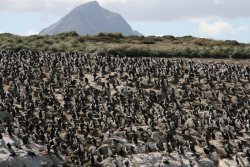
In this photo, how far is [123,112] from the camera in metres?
55.2

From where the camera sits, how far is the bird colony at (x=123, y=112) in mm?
45969

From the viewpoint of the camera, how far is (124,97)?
59.5m

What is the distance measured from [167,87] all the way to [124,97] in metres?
8.20

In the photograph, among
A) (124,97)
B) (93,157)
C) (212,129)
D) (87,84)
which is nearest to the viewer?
(93,157)

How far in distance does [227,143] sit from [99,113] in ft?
44.3

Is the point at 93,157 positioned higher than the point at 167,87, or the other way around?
the point at 167,87

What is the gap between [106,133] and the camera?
161 feet

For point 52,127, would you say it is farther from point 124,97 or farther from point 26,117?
point 124,97

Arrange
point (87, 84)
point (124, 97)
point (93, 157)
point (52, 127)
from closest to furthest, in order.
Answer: point (93, 157), point (52, 127), point (124, 97), point (87, 84)

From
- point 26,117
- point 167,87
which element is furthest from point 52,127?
point 167,87

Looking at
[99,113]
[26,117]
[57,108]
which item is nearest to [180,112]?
[99,113]

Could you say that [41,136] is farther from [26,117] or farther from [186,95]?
[186,95]

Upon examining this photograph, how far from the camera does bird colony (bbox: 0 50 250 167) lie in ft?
151

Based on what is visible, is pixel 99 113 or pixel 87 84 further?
pixel 87 84
